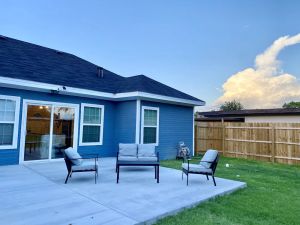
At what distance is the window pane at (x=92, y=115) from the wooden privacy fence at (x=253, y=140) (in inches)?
229

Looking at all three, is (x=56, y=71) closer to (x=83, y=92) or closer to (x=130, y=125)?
(x=83, y=92)

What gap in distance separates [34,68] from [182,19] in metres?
7.54

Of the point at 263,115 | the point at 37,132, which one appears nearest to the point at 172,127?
the point at 37,132

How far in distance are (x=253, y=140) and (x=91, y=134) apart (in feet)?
26.1

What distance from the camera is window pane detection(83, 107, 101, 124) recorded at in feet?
30.9

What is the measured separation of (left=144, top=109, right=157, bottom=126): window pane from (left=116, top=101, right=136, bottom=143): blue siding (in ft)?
1.91

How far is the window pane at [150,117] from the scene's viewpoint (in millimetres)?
9826

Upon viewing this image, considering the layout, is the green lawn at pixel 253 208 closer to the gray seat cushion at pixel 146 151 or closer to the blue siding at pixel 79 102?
the gray seat cushion at pixel 146 151

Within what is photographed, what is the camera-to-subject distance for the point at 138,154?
741cm

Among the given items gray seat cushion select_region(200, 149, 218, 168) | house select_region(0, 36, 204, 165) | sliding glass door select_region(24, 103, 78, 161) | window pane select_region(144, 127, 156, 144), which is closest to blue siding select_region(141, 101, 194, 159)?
house select_region(0, 36, 204, 165)

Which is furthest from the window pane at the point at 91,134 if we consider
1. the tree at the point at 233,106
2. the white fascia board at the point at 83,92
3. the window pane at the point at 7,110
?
the tree at the point at 233,106

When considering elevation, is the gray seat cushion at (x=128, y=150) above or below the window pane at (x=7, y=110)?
below

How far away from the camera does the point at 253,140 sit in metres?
11.0

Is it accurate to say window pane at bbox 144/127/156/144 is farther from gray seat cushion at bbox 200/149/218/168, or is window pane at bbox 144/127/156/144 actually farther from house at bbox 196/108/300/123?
house at bbox 196/108/300/123
